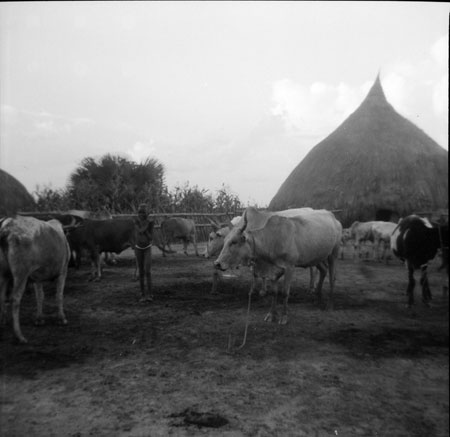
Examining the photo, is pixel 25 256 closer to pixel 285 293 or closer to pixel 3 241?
pixel 3 241

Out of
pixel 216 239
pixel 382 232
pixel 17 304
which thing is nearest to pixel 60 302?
pixel 17 304

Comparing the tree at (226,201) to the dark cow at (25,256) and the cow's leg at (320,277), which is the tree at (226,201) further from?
the dark cow at (25,256)

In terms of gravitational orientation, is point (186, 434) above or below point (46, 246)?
below

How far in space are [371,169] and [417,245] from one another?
1363 mm

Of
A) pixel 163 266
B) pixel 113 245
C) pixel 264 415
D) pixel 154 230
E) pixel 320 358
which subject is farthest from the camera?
pixel 113 245

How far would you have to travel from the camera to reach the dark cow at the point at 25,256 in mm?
3891

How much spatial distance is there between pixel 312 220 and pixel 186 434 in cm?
321

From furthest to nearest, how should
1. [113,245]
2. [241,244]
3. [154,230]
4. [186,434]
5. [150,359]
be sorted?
[113,245] → [154,230] → [241,244] → [150,359] → [186,434]

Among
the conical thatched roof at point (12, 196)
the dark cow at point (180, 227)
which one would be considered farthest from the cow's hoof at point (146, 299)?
the conical thatched roof at point (12, 196)

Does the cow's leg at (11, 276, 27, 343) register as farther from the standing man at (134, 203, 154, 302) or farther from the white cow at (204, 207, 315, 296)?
the white cow at (204, 207, 315, 296)

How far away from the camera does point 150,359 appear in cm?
336

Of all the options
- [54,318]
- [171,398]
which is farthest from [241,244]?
[54,318]

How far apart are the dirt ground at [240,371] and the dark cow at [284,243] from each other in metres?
0.44

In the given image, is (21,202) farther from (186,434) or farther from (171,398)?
(186,434)
